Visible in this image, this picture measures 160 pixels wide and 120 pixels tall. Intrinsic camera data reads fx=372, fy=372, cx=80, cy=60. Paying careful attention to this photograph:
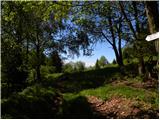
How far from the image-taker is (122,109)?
15648 mm

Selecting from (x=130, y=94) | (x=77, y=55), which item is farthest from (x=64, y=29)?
(x=130, y=94)

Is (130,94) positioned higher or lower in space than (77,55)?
lower

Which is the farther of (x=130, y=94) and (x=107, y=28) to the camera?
(x=107, y=28)

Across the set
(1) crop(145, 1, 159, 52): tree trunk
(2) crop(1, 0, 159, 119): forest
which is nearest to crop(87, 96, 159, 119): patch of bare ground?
(2) crop(1, 0, 159, 119): forest

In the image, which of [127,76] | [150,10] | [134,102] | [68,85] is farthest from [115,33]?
[150,10]

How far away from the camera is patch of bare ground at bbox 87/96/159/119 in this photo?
576 inches

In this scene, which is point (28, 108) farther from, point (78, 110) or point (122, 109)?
point (122, 109)

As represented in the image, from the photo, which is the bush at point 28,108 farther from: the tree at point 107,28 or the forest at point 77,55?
the tree at point 107,28

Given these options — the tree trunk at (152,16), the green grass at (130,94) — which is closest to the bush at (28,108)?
the green grass at (130,94)

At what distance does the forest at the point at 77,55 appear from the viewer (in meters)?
15.2

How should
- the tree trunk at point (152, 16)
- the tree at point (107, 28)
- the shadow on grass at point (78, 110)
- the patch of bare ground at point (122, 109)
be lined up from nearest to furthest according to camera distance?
the tree trunk at point (152, 16)
the patch of bare ground at point (122, 109)
the shadow on grass at point (78, 110)
the tree at point (107, 28)

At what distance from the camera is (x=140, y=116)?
47.2ft

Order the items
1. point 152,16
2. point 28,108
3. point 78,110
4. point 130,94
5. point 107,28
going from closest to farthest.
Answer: point 152,16 → point 28,108 → point 78,110 → point 130,94 → point 107,28

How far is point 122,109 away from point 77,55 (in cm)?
3212
